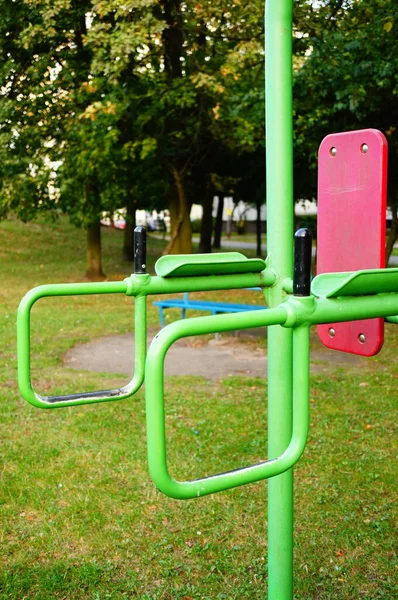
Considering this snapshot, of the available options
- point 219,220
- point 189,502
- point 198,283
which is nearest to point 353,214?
point 198,283

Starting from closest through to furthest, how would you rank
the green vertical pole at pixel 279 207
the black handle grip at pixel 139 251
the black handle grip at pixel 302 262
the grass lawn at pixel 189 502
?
the black handle grip at pixel 302 262
the green vertical pole at pixel 279 207
the black handle grip at pixel 139 251
the grass lawn at pixel 189 502

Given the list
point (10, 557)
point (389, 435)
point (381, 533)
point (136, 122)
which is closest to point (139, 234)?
point (10, 557)

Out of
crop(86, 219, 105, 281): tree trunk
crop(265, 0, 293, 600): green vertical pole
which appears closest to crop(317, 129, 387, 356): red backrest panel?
crop(265, 0, 293, 600): green vertical pole

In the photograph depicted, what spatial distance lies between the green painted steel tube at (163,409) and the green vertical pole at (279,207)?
50cm

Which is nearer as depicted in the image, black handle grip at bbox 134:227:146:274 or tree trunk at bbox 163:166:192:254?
black handle grip at bbox 134:227:146:274

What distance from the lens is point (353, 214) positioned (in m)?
2.01

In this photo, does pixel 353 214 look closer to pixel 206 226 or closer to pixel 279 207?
pixel 279 207

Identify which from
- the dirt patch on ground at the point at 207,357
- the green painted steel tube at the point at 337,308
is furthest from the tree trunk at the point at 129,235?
the green painted steel tube at the point at 337,308

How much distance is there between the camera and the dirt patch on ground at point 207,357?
7.03 metres

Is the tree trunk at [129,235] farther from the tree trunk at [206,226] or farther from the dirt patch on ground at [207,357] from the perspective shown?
the dirt patch on ground at [207,357]

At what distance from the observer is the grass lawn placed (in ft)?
10.0

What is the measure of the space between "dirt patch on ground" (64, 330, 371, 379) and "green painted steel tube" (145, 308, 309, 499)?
201 inches

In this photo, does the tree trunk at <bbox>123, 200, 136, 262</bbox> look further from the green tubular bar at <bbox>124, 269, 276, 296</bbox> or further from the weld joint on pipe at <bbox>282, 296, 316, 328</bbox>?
the weld joint on pipe at <bbox>282, 296, 316, 328</bbox>

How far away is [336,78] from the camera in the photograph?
9.95 metres
